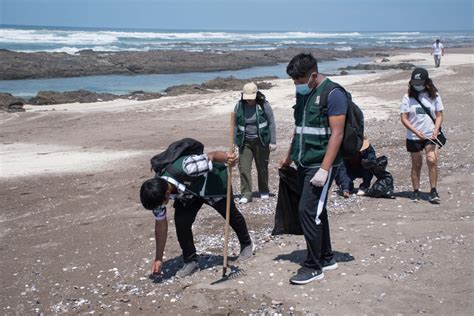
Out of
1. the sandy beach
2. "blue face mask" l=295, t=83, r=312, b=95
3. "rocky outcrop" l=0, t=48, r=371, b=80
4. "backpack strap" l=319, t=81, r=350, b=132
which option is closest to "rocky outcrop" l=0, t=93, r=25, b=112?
the sandy beach

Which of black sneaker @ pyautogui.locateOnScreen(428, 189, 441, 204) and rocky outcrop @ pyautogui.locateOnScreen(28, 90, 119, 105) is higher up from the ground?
black sneaker @ pyautogui.locateOnScreen(428, 189, 441, 204)

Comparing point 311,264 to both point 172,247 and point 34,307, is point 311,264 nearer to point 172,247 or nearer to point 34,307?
point 172,247

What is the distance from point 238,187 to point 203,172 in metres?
4.02

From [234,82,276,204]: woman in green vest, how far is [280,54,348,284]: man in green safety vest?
2.94 meters

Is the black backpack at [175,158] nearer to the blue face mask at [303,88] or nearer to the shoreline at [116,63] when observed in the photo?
the blue face mask at [303,88]

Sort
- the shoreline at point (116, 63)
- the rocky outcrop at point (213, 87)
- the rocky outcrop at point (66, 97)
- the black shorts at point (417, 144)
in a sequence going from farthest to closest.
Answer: the shoreline at point (116, 63) < the rocky outcrop at point (213, 87) < the rocky outcrop at point (66, 97) < the black shorts at point (417, 144)

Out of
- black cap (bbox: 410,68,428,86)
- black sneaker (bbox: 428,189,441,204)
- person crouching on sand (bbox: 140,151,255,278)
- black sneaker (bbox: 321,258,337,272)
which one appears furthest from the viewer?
black sneaker (bbox: 428,189,441,204)

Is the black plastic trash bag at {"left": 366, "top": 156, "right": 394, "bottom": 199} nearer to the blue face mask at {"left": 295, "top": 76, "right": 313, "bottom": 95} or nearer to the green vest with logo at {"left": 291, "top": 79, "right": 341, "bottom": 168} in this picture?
the green vest with logo at {"left": 291, "top": 79, "right": 341, "bottom": 168}

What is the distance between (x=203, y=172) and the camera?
513 centimetres

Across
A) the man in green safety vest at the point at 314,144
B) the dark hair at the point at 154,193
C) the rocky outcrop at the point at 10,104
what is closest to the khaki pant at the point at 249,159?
the man in green safety vest at the point at 314,144

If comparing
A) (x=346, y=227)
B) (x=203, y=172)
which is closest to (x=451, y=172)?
(x=346, y=227)

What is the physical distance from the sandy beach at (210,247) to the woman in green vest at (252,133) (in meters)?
0.46

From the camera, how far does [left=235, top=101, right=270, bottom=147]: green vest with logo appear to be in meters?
7.99

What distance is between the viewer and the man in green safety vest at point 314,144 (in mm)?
4703
